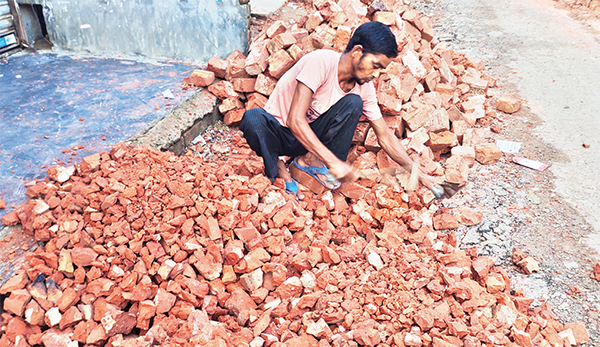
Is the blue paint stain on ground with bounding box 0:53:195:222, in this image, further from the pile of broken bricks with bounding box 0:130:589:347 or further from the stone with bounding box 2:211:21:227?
the pile of broken bricks with bounding box 0:130:589:347

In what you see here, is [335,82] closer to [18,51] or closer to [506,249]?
[506,249]

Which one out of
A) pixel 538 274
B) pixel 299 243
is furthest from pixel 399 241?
pixel 538 274

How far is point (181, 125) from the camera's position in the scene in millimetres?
3227

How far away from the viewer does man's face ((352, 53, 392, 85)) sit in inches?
94.0

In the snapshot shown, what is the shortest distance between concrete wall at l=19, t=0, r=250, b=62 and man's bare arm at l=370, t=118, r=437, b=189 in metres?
1.79

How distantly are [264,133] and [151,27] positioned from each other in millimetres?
2134

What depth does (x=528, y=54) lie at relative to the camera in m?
5.21

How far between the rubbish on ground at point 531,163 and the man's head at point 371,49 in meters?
1.54

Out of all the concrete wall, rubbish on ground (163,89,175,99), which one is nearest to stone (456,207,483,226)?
rubbish on ground (163,89,175,99)

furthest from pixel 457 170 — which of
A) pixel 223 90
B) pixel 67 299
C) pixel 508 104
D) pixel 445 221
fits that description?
pixel 67 299

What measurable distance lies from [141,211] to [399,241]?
56.9 inches

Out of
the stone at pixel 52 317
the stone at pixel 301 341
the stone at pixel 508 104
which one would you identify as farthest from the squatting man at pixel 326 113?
the stone at pixel 508 104

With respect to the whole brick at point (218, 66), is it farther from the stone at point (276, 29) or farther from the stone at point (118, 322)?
the stone at point (118, 322)

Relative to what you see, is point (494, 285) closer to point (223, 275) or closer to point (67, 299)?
point (223, 275)
